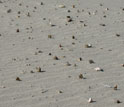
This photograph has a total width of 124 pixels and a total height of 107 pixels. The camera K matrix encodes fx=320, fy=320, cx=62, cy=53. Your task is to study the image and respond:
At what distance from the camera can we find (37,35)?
563 inches

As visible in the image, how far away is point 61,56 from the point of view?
11.9m

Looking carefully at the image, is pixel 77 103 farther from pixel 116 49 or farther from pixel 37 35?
pixel 37 35

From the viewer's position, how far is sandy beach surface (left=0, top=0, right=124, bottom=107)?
9.20m

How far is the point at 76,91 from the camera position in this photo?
31.1 ft

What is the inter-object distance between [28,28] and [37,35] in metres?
1.06

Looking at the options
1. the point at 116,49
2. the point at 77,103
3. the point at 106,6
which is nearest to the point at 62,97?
the point at 77,103

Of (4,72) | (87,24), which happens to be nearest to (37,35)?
(87,24)

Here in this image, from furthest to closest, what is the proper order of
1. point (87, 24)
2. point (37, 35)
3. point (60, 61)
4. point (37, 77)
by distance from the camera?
1. point (87, 24)
2. point (37, 35)
3. point (60, 61)
4. point (37, 77)

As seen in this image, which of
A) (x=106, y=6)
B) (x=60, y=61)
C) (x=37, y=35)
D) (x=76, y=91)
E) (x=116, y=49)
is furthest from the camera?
(x=106, y=6)

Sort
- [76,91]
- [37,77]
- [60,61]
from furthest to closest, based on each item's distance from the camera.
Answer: [60,61] < [37,77] < [76,91]

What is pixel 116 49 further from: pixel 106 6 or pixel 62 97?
pixel 106 6

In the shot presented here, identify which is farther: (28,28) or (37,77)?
(28,28)

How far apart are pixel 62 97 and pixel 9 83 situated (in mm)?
1822

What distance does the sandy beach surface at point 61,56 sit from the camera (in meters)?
9.20
